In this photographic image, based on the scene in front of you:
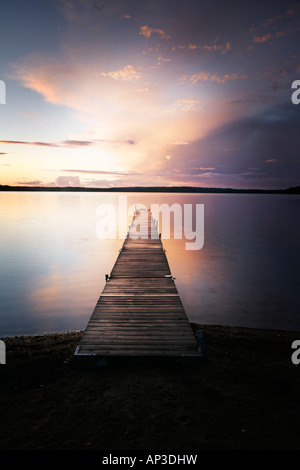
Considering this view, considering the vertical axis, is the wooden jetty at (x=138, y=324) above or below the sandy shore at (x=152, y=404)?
above

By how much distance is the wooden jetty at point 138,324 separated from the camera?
6.09 metres

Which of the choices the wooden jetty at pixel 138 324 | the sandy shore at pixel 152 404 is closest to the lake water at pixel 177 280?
the wooden jetty at pixel 138 324

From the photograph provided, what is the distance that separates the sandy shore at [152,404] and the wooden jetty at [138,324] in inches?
14.7

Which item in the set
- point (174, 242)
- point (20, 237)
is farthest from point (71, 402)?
point (20, 237)

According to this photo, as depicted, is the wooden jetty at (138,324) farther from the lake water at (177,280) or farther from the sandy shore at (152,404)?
the lake water at (177,280)

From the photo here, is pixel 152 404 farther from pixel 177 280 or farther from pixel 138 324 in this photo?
pixel 177 280

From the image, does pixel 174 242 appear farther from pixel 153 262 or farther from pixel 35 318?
pixel 35 318

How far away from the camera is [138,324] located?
738 centimetres

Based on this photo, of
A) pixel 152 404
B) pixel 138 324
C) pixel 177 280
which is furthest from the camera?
pixel 177 280

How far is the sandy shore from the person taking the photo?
427cm

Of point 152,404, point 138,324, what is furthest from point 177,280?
point 152,404

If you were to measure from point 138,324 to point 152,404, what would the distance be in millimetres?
2481
